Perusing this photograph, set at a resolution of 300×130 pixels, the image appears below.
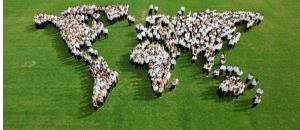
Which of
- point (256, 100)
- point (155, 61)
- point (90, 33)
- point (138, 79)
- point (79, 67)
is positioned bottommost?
point (256, 100)

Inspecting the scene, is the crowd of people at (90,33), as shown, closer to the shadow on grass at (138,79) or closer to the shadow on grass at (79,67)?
the shadow on grass at (79,67)

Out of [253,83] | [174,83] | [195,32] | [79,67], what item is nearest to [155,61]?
[174,83]

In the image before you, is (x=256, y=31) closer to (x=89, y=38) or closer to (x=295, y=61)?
(x=295, y=61)

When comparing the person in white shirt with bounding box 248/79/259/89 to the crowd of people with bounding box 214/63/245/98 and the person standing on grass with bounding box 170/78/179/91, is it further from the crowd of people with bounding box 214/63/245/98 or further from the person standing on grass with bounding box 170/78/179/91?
the person standing on grass with bounding box 170/78/179/91

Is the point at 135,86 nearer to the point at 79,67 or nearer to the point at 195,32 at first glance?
the point at 79,67

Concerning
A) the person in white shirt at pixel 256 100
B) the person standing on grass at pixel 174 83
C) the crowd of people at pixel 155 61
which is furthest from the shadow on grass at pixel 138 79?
the person in white shirt at pixel 256 100

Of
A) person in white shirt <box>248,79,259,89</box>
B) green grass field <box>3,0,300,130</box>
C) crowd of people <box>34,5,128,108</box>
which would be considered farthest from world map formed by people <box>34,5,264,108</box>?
person in white shirt <box>248,79,259,89</box>

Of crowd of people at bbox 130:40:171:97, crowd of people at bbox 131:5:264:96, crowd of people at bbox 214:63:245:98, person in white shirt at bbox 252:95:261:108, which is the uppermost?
crowd of people at bbox 131:5:264:96
